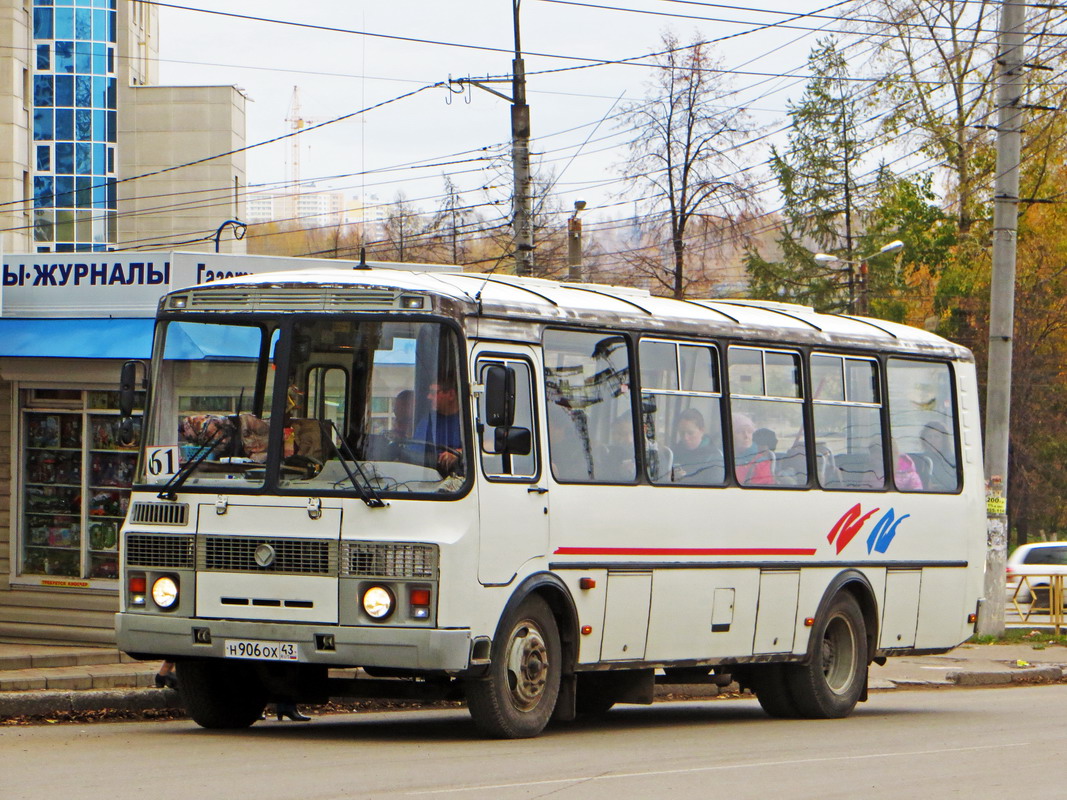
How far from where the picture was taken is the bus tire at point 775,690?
13867 mm

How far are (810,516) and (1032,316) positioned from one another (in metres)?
36.3

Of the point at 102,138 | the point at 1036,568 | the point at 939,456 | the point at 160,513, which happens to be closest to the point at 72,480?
the point at 160,513

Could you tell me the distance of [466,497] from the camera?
10.2 meters

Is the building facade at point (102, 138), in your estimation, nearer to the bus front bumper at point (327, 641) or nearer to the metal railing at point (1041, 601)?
the metal railing at point (1041, 601)

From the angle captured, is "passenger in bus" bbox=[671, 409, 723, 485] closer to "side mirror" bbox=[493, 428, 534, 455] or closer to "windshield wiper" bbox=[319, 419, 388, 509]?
"side mirror" bbox=[493, 428, 534, 455]

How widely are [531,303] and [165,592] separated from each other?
9.39ft

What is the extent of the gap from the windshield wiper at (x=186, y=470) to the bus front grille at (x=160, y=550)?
0.25 meters

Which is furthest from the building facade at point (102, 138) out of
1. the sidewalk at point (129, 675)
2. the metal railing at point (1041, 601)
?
the sidewalk at point (129, 675)

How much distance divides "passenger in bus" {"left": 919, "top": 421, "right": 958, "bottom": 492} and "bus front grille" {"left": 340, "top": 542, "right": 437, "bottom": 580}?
622 centimetres

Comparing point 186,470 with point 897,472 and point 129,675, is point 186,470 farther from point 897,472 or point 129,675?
point 897,472

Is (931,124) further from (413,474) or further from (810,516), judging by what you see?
(413,474)

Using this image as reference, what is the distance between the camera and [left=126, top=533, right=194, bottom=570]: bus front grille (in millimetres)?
10531

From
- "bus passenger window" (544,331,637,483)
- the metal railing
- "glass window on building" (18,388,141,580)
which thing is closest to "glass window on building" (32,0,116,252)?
the metal railing

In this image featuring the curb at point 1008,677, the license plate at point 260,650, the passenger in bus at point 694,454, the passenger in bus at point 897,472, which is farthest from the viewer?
the curb at point 1008,677
